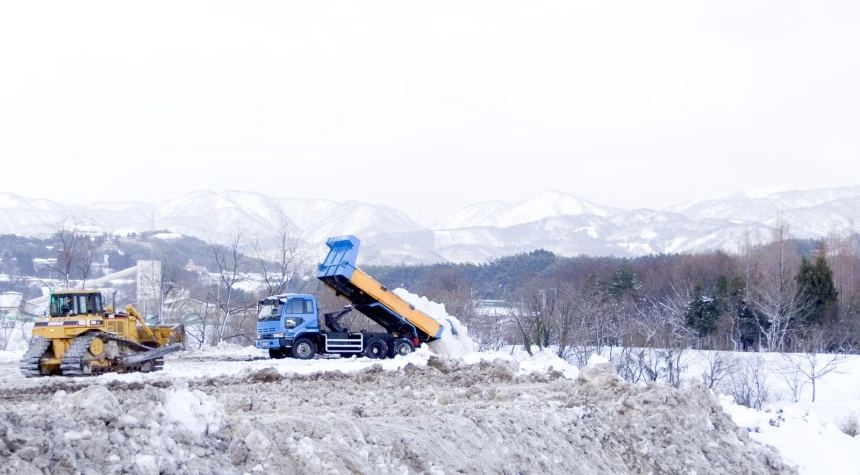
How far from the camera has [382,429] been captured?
9.82 meters

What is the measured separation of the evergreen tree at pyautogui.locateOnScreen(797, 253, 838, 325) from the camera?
49594 mm

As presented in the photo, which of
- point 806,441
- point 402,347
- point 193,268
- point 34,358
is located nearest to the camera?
point 806,441

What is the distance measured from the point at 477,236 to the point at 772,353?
150 m

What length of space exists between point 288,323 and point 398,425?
49.4ft


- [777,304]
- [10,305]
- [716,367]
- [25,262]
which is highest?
[25,262]

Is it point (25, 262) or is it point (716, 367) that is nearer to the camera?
point (716, 367)

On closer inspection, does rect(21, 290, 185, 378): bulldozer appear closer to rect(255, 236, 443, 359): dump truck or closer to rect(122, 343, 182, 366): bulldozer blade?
rect(122, 343, 182, 366): bulldozer blade

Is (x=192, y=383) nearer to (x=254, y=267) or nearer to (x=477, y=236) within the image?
(x=254, y=267)

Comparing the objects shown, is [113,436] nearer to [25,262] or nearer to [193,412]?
[193,412]

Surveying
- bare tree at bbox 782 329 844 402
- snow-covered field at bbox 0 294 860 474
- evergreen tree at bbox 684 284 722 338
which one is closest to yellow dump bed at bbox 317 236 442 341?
snow-covered field at bbox 0 294 860 474

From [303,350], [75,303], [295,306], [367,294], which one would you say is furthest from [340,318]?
[75,303]

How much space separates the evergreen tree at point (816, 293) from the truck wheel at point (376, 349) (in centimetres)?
3180

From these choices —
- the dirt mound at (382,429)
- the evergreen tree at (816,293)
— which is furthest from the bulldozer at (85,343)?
the evergreen tree at (816,293)

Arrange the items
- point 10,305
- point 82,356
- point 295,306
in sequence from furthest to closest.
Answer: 1. point 10,305
2. point 295,306
3. point 82,356
